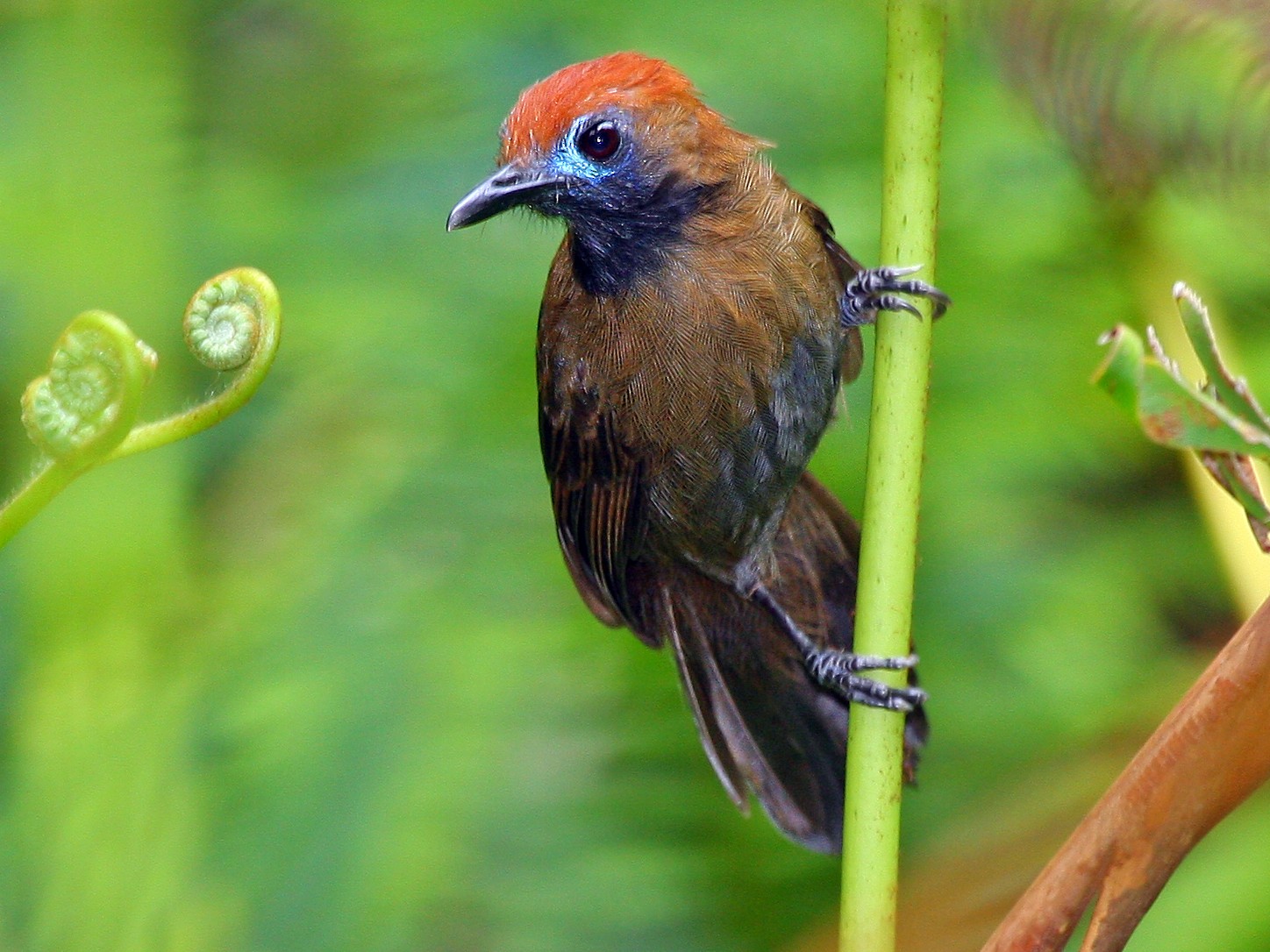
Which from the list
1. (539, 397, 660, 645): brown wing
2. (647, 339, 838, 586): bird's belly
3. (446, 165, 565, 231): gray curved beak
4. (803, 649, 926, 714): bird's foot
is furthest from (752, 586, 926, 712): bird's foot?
(446, 165, 565, 231): gray curved beak

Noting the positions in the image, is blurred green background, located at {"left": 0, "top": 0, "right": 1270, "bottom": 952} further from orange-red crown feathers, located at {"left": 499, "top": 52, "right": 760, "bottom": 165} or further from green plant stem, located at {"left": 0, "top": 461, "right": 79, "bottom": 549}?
green plant stem, located at {"left": 0, "top": 461, "right": 79, "bottom": 549}

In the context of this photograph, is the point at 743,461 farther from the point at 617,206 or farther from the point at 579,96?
the point at 579,96

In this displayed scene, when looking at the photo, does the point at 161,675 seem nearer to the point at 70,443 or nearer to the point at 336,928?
the point at 336,928

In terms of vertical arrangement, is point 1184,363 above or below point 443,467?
above

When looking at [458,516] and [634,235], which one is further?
[458,516]

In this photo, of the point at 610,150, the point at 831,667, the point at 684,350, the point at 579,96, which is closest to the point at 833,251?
the point at 684,350

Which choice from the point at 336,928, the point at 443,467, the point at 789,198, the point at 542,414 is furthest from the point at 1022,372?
the point at 336,928

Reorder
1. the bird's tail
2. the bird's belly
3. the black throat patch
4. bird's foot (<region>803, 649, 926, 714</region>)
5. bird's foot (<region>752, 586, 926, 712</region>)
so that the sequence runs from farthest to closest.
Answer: the bird's tail, the bird's belly, the black throat patch, bird's foot (<region>752, 586, 926, 712</region>), bird's foot (<region>803, 649, 926, 714</region>)
